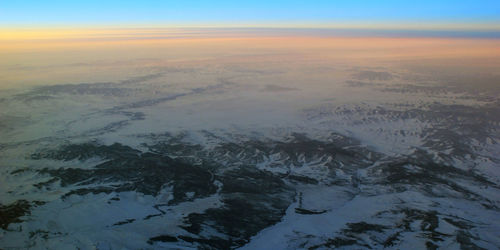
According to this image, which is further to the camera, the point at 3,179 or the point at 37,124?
the point at 37,124

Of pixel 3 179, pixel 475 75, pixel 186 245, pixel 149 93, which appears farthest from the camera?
pixel 475 75

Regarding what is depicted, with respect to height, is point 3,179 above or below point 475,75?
below

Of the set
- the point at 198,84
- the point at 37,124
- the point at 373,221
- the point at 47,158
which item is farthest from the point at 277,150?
the point at 198,84

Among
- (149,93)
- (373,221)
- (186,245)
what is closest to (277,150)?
(373,221)

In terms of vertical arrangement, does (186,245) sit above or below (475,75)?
below

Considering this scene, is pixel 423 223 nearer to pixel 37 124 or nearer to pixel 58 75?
pixel 37 124

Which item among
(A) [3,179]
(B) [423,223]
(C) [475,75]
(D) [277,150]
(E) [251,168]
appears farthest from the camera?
(C) [475,75]

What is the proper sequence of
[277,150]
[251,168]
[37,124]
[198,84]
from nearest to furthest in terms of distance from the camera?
[251,168]
[277,150]
[37,124]
[198,84]

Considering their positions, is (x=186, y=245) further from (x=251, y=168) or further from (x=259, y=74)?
(x=259, y=74)

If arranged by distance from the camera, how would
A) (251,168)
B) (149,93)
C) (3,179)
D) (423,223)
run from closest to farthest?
(423,223), (3,179), (251,168), (149,93)
